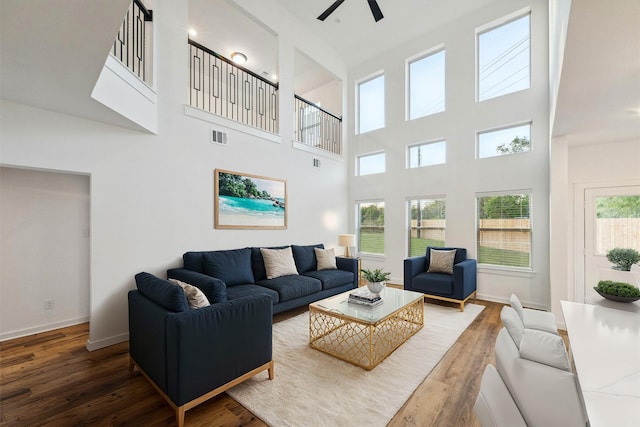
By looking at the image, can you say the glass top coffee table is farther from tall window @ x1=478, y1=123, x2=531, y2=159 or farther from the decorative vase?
tall window @ x1=478, y1=123, x2=531, y2=159

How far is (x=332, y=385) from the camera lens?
2.27 m

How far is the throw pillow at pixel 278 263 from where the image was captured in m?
4.12

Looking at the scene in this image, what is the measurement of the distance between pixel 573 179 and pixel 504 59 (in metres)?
2.42

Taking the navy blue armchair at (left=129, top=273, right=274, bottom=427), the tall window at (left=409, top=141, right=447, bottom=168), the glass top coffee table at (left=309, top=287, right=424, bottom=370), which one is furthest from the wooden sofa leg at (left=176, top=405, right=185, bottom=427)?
the tall window at (left=409, top=141, right=447, bottom=168)

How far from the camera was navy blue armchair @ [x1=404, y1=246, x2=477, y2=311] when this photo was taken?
4125mm

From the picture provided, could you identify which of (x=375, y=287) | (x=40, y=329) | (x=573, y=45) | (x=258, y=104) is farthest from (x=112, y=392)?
(x=258, y=104)

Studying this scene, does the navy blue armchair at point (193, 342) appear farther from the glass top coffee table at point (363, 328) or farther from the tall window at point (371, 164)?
the tall window at point (371, 164)

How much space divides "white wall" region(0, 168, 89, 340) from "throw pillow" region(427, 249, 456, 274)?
525 cm

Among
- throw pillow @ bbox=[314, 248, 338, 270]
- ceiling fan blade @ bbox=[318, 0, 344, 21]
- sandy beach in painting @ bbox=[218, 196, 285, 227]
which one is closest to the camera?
ceiling fan blade @ bbox=[318, 0, 344, 21]

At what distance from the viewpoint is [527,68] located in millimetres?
4547

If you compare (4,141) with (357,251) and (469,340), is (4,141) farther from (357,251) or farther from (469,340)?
(357,251)

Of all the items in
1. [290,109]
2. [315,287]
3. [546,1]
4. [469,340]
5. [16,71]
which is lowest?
[469,340]

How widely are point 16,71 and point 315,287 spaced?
144 inches

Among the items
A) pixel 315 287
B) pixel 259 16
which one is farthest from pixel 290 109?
pixel 315 287
